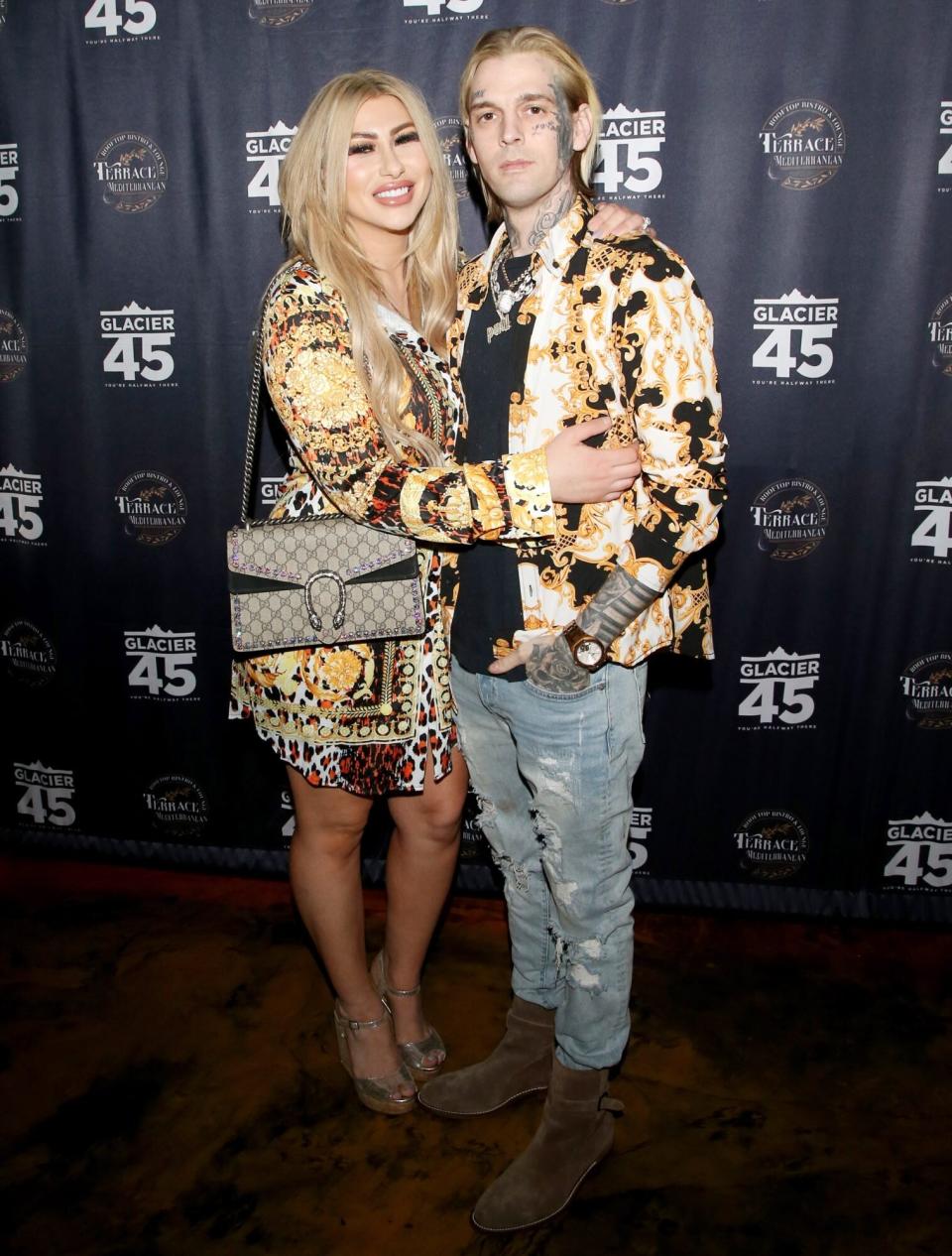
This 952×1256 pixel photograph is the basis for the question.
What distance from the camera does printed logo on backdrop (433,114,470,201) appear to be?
8.18 ft

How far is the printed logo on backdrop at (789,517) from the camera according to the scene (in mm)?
2619

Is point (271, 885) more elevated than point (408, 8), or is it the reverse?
point (408, 8)

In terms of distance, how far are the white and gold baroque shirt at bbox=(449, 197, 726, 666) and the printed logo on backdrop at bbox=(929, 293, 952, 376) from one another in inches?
48.1

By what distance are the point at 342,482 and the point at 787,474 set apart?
1.47m

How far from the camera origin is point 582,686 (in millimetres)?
1665

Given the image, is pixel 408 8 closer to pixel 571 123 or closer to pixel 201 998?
pixel 571 123

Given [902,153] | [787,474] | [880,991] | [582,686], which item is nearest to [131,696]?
[582,686]

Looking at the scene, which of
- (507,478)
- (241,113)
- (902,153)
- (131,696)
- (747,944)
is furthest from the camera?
(131,696)

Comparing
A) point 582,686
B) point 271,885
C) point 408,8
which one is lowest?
point 271,885

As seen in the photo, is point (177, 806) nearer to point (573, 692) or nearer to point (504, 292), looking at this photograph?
point (573, 692)

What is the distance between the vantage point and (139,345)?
2.78m

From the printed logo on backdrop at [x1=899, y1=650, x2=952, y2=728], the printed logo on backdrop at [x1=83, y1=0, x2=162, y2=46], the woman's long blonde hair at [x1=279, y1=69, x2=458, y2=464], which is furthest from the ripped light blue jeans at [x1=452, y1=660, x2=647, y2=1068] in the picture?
the printed logo on backdrop at [x1=83, y1=0, x2=162, y2=46]

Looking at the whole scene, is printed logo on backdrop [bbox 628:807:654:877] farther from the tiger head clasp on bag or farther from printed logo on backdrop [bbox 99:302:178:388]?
printed logo on backdrop [bbox 99:302:178:388]

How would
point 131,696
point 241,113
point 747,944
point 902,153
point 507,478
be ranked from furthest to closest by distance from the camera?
point 131,696 → point 747,944 → point 241,113 → point 902,153 → point 507,478
